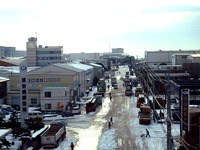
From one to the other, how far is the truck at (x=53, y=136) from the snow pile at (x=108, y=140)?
68.9 inches

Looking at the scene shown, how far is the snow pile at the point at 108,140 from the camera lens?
13.7 m

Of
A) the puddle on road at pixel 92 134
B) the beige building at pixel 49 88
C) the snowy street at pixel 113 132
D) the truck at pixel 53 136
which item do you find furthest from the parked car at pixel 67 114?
the truck at pixel 53 136

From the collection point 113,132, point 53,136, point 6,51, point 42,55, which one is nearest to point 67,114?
point 113,132

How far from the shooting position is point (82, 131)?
1716cm

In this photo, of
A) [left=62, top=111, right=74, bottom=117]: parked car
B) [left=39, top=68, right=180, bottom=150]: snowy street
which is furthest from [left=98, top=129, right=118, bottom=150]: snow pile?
[left=62, top=111, right=74, bottom=117]: parked car

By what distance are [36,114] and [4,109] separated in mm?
3831

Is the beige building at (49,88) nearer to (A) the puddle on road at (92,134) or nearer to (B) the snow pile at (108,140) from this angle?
(A) the puddle on road at (92,134)

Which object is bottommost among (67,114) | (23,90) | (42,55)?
(67,114)

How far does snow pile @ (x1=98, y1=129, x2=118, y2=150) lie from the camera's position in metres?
13.7

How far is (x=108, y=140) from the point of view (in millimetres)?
14859

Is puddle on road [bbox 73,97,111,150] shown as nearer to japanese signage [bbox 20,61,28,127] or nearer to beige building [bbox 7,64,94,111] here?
japanese signage [bbox 20,61,28,127]

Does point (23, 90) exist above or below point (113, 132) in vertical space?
above

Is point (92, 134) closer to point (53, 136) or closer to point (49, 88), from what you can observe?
point (53, 136)

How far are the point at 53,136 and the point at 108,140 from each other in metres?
2.42
